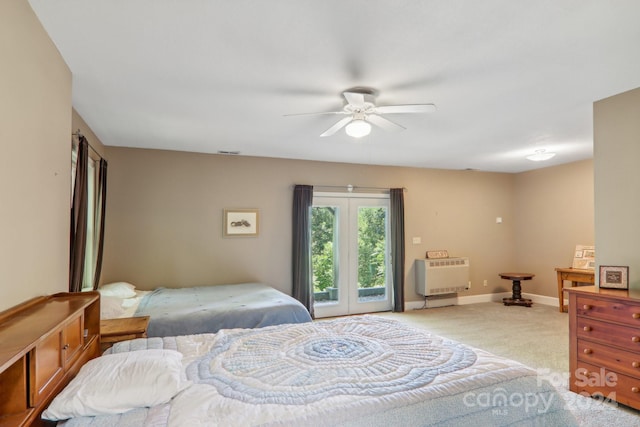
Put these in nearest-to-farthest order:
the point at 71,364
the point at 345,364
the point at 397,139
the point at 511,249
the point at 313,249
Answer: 1. the point at 71,364
2. the point at 345,364
3. the point at 397,139
4. the point at 313,249
5. the point at 511,249

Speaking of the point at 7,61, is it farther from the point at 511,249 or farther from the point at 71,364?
the point at 511,249

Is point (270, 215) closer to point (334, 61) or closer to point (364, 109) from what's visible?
point (364, 109)

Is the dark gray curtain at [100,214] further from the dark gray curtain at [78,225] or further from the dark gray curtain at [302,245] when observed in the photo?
the dark gray curtain at [302,245]

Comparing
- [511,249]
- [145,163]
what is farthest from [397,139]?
[511,249]

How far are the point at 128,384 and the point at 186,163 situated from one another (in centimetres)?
389

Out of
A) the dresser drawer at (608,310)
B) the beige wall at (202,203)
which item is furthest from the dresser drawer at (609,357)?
the beige wall at (202,203)

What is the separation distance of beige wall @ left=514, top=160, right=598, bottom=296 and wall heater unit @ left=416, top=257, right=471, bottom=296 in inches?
57.1

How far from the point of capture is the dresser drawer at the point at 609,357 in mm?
2576

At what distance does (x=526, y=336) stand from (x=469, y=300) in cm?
203

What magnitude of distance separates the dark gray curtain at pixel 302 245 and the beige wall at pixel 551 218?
440 cm

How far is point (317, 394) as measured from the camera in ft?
4.99

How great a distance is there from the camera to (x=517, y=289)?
6.35 m

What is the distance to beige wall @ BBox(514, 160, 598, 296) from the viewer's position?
5766 millimetres

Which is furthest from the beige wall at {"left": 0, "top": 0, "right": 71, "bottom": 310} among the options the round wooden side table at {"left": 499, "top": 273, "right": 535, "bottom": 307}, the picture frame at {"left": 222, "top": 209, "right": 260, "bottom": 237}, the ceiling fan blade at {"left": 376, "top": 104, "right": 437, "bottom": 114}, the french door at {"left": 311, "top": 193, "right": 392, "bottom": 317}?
the round wooden side table at {"left": 499, "top": 273, "right": 535, "bottom": 307}
